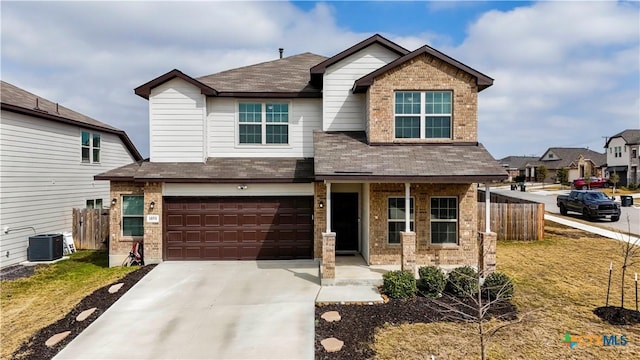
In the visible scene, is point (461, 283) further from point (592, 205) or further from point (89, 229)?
point (592, 205)

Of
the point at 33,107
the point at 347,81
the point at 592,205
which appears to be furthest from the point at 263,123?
the point at 592,205

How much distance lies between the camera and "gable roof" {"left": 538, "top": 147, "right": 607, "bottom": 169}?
56344 millimetres

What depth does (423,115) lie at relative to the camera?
10.8 metres

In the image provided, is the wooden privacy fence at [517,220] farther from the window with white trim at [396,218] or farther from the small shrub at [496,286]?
the small shrub at [496,286]

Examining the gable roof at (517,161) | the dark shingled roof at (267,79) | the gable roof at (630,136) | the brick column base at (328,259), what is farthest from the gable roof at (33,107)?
the gable roof at (517,161)

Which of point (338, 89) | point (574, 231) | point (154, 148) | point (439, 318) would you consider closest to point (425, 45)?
point (338, 89)

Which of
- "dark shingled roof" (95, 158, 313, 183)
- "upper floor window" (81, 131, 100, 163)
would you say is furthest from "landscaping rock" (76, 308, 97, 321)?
"upper floor window" (81, 131, 100, 163)

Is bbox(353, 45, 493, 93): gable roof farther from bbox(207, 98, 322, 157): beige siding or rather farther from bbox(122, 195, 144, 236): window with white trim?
bbox(122, 195, 144, 236): window with white trim

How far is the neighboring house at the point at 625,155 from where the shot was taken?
42625mm

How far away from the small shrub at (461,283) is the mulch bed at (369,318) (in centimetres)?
36

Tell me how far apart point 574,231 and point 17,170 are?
2413 cm

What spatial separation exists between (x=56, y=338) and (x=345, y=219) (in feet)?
27.2

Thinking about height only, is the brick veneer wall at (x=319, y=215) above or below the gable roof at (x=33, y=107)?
below

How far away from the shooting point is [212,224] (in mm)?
11531
